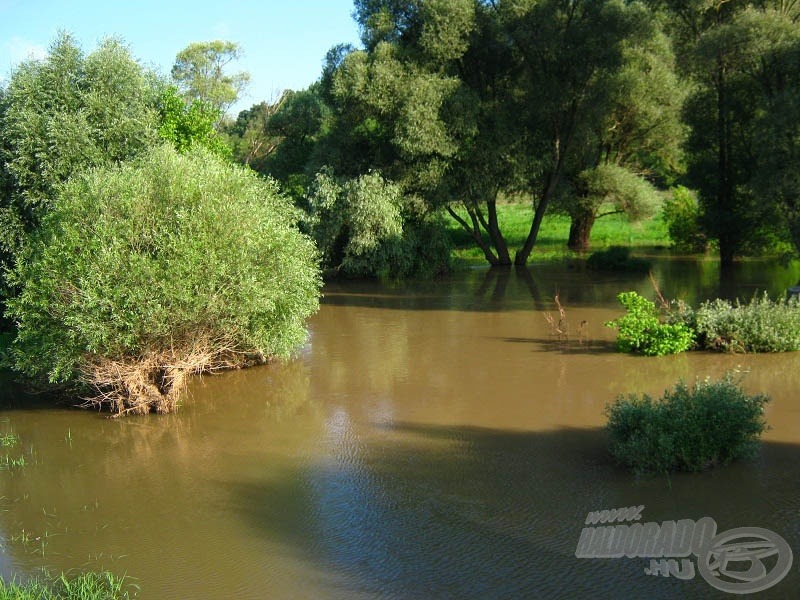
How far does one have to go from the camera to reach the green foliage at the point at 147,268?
12.0m

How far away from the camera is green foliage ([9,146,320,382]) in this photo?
12.0 m

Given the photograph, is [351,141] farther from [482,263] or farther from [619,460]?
[619,460]

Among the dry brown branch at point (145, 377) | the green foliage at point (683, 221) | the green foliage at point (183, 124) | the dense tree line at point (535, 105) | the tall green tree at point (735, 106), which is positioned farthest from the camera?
the green foliage at point (683, 221)

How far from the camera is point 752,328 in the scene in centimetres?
1470

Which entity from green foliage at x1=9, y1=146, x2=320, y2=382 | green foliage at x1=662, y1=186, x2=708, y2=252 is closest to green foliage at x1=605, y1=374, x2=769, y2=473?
green foliage at x1=9, y1=146, x2=320, y2=382

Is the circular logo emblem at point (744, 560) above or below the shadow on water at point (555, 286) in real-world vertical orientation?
below

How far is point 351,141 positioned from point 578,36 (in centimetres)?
911

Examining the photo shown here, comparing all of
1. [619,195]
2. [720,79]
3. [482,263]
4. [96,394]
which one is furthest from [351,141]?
[96,394]

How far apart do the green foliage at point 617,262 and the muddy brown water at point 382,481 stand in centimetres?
1323

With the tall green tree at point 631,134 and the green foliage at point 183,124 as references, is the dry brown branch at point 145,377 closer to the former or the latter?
the green foliage at point 183,124

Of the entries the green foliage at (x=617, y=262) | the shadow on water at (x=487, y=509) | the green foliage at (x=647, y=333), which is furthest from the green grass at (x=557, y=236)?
the shadow on water at (x=487, y=509)

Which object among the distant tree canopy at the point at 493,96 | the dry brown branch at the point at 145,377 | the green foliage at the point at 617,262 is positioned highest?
the distant tree canopy at the point at 493,96

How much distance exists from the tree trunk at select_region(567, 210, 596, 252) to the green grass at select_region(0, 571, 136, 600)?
30597mm

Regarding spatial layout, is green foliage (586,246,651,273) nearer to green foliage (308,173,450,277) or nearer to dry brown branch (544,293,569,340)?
green foliage (308,173,450,277)
